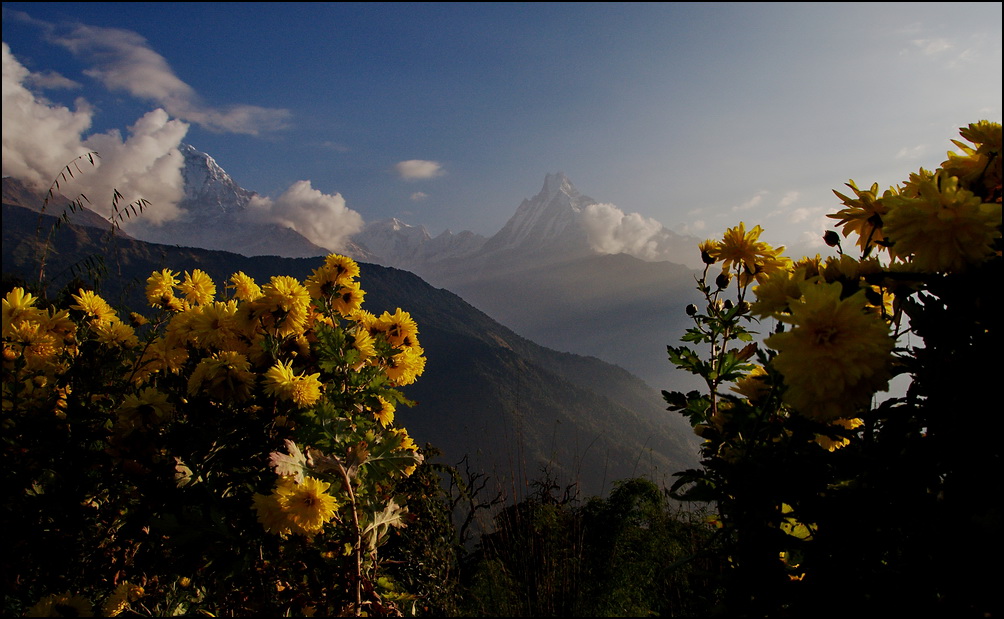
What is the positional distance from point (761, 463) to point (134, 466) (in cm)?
186

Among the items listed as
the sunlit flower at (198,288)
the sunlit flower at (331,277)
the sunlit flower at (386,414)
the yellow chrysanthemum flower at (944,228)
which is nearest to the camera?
the yellow chrysanthemum flower at (944,228)

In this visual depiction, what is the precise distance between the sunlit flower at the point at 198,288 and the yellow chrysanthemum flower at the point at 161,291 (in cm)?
6

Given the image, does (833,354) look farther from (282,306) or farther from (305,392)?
(282,306)

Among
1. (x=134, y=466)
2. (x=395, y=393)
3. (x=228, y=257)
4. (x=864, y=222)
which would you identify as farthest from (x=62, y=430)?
(x=228, y=257)

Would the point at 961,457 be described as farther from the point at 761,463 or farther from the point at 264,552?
the point at 264,552

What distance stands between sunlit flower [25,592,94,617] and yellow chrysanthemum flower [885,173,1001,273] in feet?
7.24

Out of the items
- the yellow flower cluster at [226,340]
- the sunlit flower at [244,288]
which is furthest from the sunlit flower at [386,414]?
the sunlit flower at [244,288]

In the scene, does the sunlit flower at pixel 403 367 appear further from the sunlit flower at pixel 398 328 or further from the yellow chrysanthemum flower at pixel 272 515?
the yellow chrysanthemum flower at pixel 272 515

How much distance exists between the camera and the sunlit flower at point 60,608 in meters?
1.30

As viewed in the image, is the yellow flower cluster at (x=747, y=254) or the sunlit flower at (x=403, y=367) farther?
the sunlit flower at (x=403, y=367)

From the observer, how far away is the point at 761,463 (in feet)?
3.16

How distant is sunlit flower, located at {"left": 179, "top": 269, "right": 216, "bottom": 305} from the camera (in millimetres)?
2555

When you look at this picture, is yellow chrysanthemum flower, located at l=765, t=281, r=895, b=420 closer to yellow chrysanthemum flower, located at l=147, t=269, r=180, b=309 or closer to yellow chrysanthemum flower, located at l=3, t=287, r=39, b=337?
yellow chrysanthemum flower, located at l=3, t=287, r=39, b=337

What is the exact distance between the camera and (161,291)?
2424 millimetres
